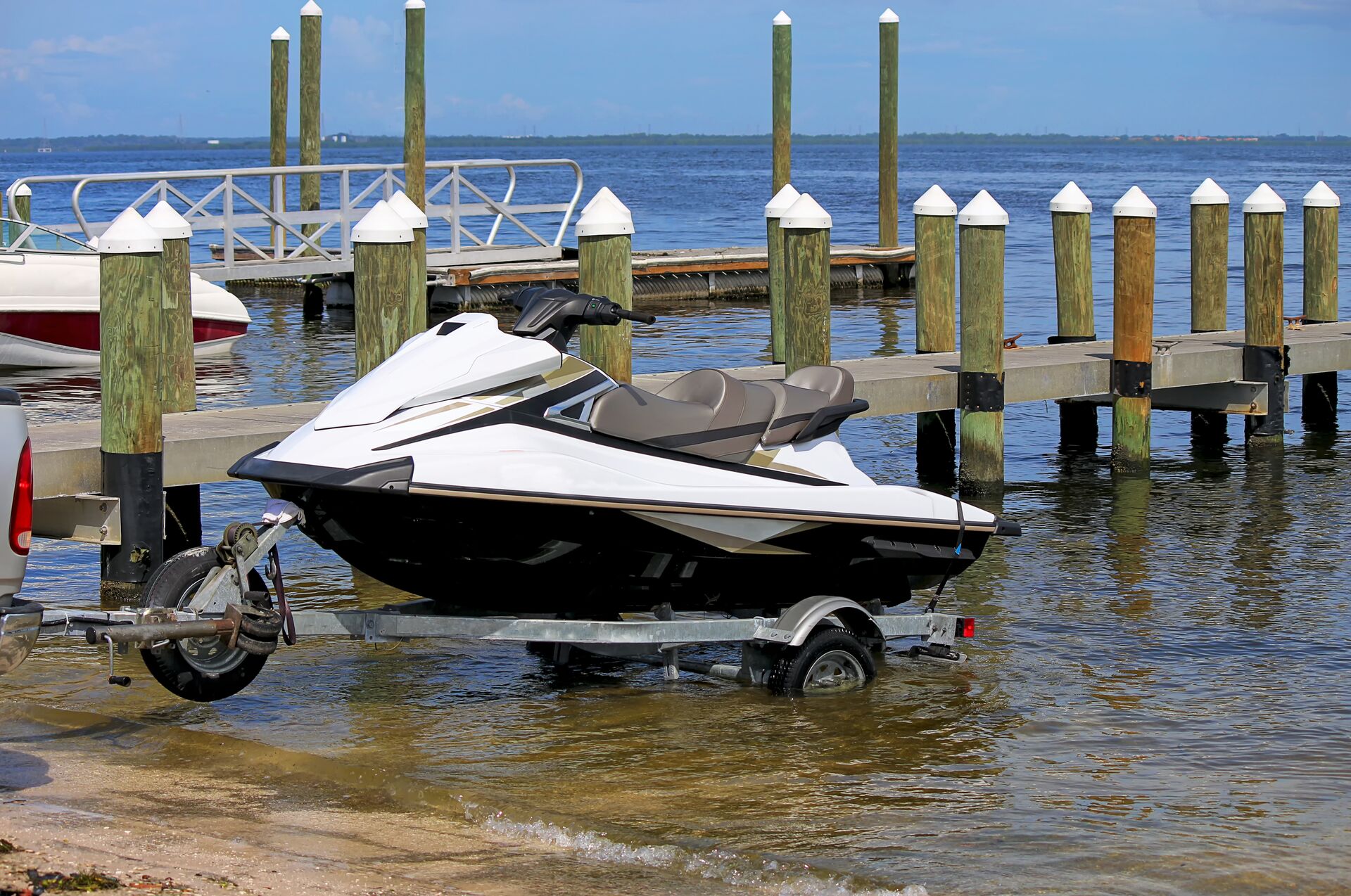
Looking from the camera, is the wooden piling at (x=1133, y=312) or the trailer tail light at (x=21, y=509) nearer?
the trailer tail light at (x=21, y=509)

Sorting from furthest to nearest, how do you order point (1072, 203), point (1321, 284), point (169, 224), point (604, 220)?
point (1321, 284), point (1072, 203), point (169, 224), point (604, 220)

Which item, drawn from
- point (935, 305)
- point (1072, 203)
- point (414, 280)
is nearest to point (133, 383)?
point (414, 280)

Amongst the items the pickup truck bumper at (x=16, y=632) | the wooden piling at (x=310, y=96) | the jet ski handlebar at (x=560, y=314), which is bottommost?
the pickup truck bumper at (x=16, y=632)

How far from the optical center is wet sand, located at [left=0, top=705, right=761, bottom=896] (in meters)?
4.11

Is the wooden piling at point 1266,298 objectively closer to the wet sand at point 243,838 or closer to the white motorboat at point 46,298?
the wet sand at point 243,838

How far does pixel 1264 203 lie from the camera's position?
11.6m

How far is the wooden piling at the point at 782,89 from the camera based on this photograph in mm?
20719

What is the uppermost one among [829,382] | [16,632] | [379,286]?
[379,286]

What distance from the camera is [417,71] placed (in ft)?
65.5

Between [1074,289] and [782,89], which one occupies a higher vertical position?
[782,89]

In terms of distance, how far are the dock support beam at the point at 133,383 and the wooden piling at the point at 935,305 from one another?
183 inches

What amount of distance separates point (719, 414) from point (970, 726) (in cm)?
141

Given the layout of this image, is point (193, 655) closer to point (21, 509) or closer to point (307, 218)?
point (21, 509)

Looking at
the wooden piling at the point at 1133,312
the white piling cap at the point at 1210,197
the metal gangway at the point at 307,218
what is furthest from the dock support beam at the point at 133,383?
the white piling cap at the point at 1210,197
